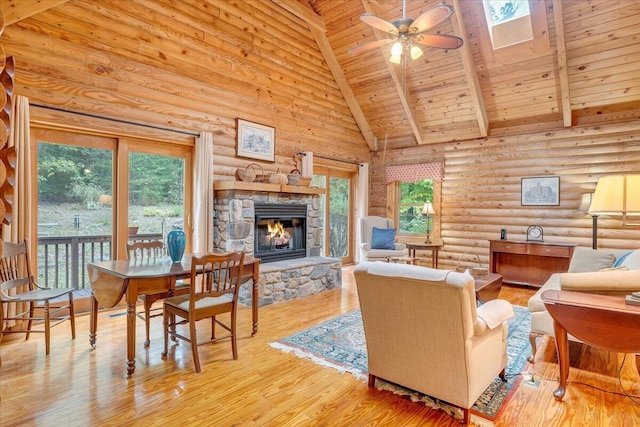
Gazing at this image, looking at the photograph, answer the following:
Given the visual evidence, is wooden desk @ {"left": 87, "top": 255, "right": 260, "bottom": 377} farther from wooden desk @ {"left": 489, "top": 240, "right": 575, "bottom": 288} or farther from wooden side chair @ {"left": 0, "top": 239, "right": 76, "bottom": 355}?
wooden desk @ {"left": 489, "top": 240, "right": 575, "bottom": 288}

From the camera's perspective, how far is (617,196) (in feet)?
7.50

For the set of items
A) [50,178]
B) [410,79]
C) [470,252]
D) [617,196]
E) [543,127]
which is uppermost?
[410,79]

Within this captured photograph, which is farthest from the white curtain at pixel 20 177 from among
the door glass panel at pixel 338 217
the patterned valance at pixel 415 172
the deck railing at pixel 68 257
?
the patterned valance at pixel 415 172

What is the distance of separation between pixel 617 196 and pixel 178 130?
4.34 meters

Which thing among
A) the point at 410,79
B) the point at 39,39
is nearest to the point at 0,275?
the point at 39,39

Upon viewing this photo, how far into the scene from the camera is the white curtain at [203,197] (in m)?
4.65

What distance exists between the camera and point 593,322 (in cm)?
220

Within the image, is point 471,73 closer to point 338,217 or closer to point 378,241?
point 378,241

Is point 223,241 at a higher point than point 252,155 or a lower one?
lower

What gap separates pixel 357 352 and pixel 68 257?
10.8 feet

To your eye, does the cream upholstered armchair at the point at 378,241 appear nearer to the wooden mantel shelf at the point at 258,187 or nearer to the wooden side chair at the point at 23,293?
the wooden mantel shelf at the point at 258,187

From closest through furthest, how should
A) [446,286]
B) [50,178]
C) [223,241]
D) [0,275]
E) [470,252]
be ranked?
[446,286], [0,275], [50,178], [223,241], [470,252]

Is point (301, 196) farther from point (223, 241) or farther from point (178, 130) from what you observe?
point (178, 130)

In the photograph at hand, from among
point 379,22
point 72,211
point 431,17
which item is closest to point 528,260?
point 431,17
